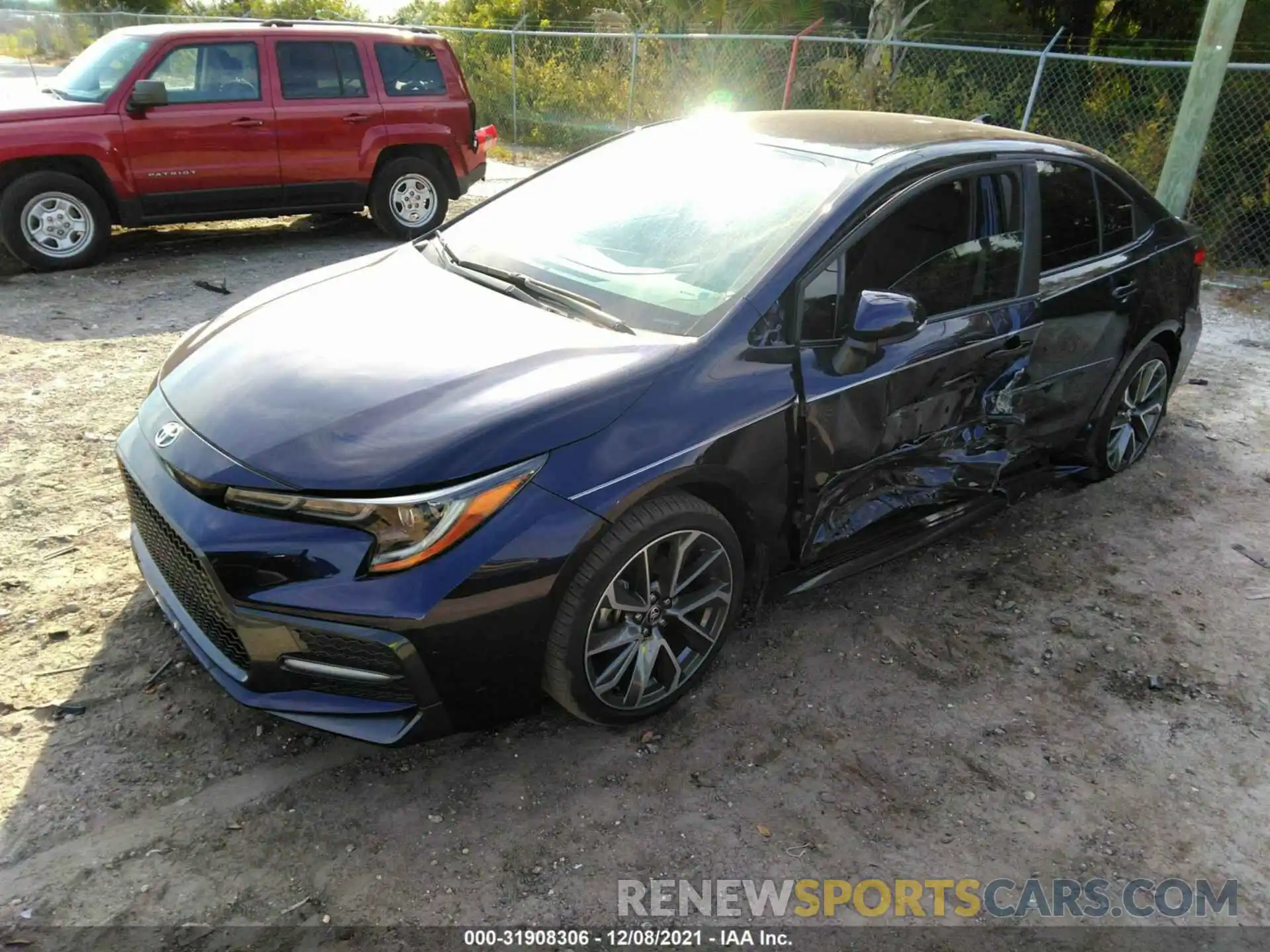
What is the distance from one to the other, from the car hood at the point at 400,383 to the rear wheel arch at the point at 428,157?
5857 mm

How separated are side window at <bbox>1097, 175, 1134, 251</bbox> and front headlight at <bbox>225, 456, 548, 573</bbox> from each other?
3.16 metres

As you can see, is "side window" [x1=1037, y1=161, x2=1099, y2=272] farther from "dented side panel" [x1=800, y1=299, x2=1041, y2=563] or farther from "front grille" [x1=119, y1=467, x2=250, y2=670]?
"front grille" [x1=119, y1=467, x2=250, y2=670]

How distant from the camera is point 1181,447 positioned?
204 inches

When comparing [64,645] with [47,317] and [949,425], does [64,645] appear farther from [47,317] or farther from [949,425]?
[47,317]

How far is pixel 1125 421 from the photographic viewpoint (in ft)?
15.0

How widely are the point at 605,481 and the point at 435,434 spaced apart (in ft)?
1.55

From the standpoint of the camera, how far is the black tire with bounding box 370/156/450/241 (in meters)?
8.58

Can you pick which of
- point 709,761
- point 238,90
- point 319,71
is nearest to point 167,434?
point 709,761

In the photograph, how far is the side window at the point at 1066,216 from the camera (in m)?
3.67

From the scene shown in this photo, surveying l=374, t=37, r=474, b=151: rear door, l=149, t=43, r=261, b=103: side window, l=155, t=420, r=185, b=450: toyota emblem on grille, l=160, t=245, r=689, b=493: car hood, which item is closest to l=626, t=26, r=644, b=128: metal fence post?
l=374, t=37, r=474, b=151: rear door

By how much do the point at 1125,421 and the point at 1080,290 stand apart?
3.52ft

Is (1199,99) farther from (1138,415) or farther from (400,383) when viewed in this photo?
(400,383)

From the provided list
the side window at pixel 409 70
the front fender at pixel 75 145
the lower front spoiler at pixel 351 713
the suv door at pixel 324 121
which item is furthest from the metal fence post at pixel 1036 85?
the lower front spoiler at pixel 351 713

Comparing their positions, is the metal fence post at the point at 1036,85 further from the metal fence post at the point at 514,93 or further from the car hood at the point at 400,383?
the metal fence post at the point at 514,93
